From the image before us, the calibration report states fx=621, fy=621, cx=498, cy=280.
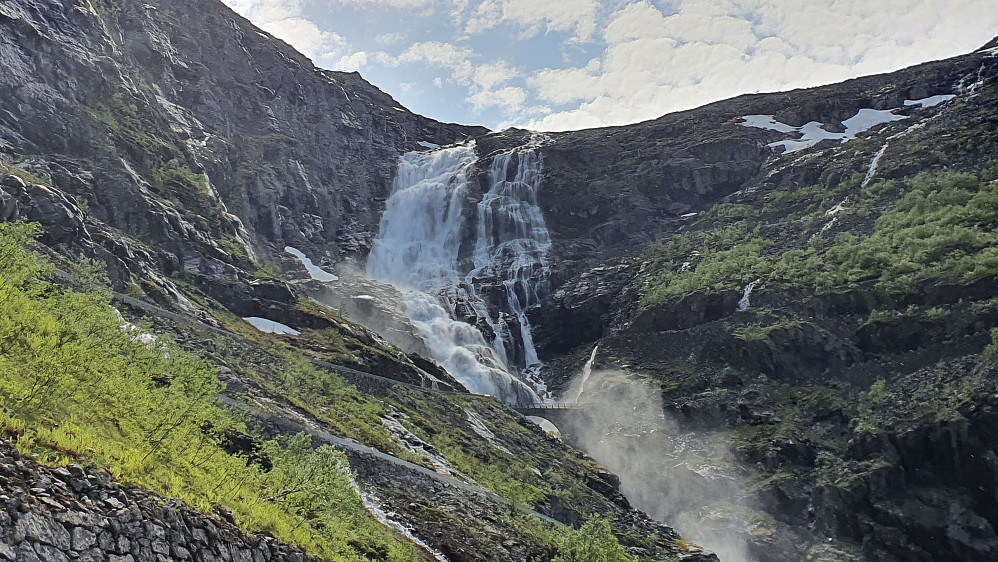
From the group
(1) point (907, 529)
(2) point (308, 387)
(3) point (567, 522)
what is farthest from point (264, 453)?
(1) point (907, 529)

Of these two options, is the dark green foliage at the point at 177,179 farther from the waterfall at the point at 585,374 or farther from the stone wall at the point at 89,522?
the stone wall at the point at 89,522

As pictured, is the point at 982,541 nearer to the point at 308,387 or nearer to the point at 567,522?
the point at 567,522

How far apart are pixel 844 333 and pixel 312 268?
2678 inches

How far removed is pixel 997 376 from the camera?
45.4 meters

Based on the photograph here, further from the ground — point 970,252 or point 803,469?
point 970,252

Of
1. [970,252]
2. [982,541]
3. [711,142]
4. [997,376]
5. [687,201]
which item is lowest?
[982,541]

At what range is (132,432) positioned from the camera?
11.5m

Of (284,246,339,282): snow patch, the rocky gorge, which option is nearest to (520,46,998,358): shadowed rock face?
the rocky gorge

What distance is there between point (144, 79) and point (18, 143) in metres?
35.7

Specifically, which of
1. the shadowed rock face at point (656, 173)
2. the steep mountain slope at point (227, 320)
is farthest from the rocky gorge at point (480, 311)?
the shadowed rock face at point (656, 173)

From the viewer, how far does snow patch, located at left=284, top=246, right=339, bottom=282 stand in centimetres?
8756

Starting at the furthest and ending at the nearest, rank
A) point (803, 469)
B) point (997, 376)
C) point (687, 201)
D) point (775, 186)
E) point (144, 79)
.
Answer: point (687, 201) < point (775, 186) < point (144, 79) < point (803, 469) < point (997, 376)

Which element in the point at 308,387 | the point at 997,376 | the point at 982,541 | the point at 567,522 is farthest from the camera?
the point at 997,376

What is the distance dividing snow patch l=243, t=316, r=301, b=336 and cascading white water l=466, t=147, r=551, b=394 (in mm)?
30455
